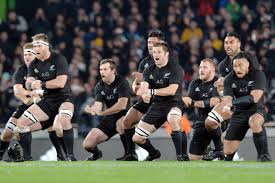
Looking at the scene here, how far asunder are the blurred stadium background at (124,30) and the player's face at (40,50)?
17.2 ft

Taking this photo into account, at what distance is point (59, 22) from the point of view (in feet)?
75.7

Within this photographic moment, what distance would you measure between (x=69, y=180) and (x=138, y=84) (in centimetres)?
410

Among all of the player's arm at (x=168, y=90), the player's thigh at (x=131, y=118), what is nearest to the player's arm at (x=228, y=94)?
the player's arm at (x=168, y=90)

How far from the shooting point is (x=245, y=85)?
47.0 feet

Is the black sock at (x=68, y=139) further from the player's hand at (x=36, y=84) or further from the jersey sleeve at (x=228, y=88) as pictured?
the jersey sleeve at (x=228, y=88)

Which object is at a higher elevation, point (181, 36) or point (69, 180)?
point (181, 36)

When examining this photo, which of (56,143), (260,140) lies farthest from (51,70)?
(260,140)

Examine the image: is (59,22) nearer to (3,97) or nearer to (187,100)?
(3,97)

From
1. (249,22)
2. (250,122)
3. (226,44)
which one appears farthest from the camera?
(249,22)

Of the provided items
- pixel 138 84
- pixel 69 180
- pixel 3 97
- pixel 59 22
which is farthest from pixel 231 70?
pixel 59 22

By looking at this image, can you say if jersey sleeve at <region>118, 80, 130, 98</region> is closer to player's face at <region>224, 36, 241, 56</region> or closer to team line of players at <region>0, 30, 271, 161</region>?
→ team line of players at <region>0, 30, 271, 161</region>

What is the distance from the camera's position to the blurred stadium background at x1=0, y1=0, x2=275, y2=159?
70.1 feet

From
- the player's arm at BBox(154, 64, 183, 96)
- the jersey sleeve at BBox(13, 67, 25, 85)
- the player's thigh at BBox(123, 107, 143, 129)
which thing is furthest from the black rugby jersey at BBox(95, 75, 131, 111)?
the jersey sleeve at BBox(13, 67, 25, 85)

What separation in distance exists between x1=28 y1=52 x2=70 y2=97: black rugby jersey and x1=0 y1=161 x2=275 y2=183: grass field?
2.33 meters
